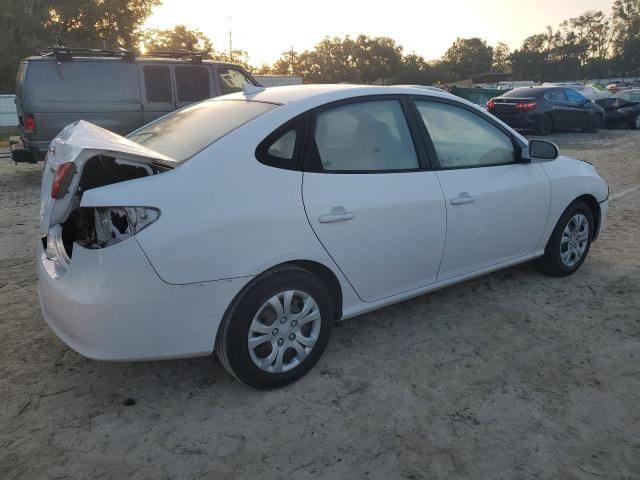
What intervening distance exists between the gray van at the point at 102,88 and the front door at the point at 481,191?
6.75 meters

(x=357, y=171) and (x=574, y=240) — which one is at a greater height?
(x=357, y=171)

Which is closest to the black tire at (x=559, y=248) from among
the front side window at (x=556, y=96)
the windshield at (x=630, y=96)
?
the front side window at (x=556, y=96)

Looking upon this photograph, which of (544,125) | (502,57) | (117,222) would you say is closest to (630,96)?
(544,125)

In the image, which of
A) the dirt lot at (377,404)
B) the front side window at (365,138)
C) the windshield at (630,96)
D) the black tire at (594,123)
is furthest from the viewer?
the windshield at (630,96)

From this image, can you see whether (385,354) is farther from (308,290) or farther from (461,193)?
(461,193)

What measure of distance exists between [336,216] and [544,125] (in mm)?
15590

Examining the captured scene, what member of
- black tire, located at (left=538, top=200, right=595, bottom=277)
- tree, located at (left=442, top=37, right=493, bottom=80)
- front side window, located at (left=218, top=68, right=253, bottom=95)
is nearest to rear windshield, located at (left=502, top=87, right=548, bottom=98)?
front side window, located at (left=218, top=68, right=253, bottom=95)

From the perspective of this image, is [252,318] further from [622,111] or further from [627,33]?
[627,33]

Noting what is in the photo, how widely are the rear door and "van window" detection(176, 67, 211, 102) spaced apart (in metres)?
0.17

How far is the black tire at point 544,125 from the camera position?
16.4 m

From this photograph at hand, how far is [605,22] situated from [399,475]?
14696 cm

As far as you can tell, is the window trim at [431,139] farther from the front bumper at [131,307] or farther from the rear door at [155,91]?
the rear door at [155,91]

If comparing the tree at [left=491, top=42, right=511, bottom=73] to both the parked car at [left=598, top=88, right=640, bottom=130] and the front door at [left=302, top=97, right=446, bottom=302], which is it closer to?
the parked car at [left=598, top=88, right=640, bottom=130]

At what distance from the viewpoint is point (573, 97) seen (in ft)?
58.0
